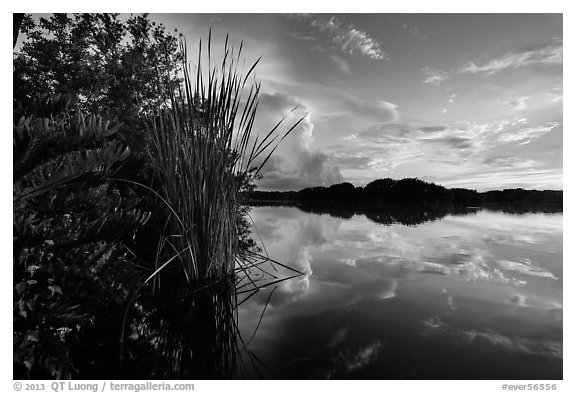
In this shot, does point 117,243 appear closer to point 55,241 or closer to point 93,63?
point 55,241

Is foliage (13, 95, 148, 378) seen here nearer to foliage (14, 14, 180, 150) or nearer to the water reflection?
the water reflection

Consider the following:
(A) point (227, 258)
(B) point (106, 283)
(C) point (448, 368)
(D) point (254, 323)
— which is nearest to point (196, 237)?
(A) point (227, 258)

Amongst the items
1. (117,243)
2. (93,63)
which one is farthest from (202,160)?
(93,63)

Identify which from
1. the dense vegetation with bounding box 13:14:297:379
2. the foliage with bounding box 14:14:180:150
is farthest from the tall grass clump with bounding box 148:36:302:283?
the foliage with bounding box 14:14:180:150

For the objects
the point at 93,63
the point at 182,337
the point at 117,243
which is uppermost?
the point at 93,63

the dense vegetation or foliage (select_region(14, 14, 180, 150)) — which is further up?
foliage (select_region(14, 14, 180, 150))

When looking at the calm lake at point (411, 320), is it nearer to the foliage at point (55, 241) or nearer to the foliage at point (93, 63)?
the foliage at point (55, 241)

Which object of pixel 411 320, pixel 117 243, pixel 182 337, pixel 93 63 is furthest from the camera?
pixel 93 63

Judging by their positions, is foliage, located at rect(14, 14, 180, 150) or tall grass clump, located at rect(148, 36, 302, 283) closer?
tall grass clump, located at rect(148, 36, 302, 283)
